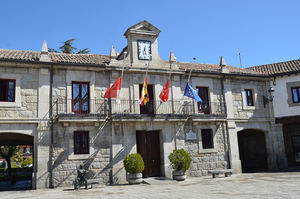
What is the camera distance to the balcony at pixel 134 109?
43.3 feet

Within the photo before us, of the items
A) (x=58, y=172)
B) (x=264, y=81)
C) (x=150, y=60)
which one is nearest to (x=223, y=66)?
(x=264, y=81)

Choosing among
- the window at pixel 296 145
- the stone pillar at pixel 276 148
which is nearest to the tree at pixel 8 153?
the stone pillar at pixel 276 148

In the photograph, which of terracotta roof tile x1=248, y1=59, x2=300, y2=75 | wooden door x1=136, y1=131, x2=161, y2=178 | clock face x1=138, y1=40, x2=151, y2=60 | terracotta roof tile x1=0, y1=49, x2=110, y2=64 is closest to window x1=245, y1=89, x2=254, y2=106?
terracotta roof tile x1=248, y1=59, x2=300, y2=75

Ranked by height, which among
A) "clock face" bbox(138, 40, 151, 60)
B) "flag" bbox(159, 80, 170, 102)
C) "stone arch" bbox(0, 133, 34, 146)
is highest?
"clock face" bbox(138, 40, 151, 60)

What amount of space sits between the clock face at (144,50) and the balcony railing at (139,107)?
2.47 metres

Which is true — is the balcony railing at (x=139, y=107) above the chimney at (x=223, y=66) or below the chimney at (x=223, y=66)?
below

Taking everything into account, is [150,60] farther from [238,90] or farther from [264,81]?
[264,81]

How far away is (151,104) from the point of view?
15062 millimetres

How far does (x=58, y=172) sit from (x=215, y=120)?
837 cm

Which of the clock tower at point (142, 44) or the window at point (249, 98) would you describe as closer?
the clock tower at point (142, 44)

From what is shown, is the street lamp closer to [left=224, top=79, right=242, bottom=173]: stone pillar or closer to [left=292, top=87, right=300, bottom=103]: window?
[left=292, top=87, right=300, bottom=103]: window

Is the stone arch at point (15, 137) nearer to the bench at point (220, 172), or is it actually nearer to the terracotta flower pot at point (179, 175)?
the terracotta flower pot at point (179, 175)

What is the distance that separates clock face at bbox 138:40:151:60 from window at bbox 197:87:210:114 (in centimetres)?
356

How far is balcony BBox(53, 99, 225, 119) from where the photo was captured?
13.2m
